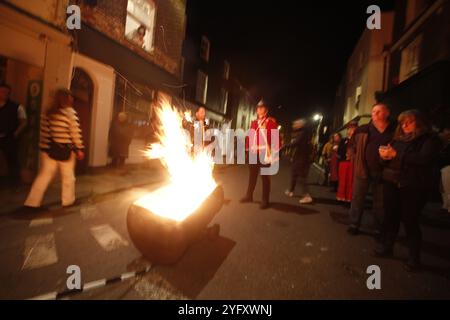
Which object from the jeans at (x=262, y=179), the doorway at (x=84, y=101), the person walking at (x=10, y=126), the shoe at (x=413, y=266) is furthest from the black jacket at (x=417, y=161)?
the doorway at (x=84, y=101)

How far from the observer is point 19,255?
10.6 ft

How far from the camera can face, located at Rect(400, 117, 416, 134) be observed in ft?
11.4

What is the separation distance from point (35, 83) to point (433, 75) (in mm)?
12863

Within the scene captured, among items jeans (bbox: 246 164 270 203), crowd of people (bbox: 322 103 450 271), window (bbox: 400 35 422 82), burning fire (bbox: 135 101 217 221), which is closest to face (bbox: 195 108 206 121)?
burning fire (bbox: 135 101 217 221)

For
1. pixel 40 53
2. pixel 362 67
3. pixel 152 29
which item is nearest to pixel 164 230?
pixel 40 53

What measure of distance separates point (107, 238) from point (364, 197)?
4.30 m

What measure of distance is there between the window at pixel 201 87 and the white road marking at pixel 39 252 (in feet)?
59.0

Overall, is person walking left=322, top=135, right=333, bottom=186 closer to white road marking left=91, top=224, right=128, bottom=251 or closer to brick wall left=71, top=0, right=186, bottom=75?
white road marking left=91, top=224, right=128, bottom=251

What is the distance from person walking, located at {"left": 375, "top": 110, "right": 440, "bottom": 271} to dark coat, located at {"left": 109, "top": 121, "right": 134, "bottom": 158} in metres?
8.70

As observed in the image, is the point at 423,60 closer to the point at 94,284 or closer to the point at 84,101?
the point at 84,101

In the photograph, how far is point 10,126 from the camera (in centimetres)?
626

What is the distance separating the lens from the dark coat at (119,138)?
32.2 ft

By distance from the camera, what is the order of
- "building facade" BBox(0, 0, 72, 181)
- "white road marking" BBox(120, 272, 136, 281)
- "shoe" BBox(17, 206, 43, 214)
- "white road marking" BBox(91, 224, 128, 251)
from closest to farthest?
"white road marking" BBox(120, 272, 136, 281) < "white road marking" BBox(91, 224, 128, 251) < "shoe" BBox(17, 206, 43, 214) < "building facade" BBox(0, 0, 72, 181)

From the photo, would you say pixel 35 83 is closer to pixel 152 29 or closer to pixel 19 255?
pixel 19 255
